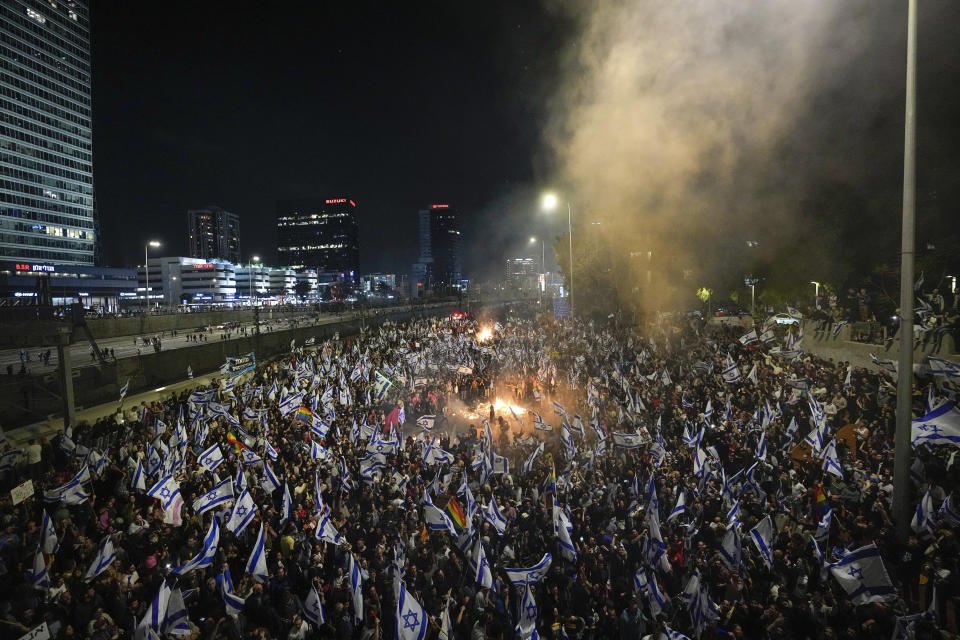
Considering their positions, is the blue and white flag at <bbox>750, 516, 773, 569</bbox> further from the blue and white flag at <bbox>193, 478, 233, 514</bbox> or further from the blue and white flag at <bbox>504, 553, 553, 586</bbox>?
the blue and white flag at <bbox>193, 478, 233, 514</bbox>

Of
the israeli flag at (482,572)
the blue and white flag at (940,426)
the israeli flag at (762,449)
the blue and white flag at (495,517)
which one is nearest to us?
the israeli flag at (482,572)

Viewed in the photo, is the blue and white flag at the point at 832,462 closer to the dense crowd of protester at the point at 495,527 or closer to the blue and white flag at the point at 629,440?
the dense crowd of protester at the point at 495,527

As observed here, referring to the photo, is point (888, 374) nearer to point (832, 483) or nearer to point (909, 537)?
point (832, 483)

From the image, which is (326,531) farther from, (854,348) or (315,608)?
(854,348)

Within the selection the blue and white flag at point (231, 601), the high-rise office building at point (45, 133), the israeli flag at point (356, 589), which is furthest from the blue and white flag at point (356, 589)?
the high-rise office building at point (45, 133)

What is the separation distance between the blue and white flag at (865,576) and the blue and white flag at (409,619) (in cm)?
462

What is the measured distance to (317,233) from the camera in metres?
173

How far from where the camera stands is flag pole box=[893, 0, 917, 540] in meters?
5.78

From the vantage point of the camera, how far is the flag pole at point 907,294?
5.78m

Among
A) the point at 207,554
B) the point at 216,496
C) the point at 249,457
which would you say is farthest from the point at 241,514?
the point at 249,457

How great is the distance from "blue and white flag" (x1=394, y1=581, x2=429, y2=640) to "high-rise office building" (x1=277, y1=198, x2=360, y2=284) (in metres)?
173

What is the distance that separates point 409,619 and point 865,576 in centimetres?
489

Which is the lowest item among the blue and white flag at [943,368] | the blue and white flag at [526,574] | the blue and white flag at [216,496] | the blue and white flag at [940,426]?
the blue and white flag at [526,574]

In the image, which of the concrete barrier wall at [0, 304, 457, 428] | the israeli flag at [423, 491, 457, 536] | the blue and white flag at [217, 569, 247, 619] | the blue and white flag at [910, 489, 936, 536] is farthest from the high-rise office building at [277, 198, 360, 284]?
the blue and white flag at [910, 489, 936, 536]
